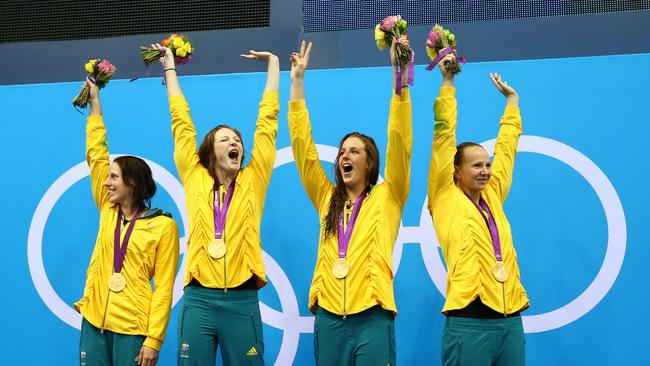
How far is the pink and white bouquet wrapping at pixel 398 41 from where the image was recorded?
3.81 m

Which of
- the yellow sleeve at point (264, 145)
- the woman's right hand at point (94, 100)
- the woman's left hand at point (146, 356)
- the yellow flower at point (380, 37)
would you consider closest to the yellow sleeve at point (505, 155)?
the yellow flower at point (380, 37)

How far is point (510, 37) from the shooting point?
4992 millimetres

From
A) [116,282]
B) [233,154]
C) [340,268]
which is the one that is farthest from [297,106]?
[116,282]

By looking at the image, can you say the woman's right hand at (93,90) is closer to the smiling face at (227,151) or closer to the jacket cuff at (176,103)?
the jacket cuff at (176,103)

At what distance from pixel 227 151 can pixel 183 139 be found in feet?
0.80

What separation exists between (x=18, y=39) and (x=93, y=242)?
1590mm

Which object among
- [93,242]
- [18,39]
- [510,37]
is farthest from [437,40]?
[18,39]

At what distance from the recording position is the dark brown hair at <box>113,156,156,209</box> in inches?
171

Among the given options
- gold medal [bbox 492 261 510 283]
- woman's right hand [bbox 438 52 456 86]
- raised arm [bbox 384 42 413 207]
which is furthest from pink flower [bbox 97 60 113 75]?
gold medal [bbox 492 261 510 283]

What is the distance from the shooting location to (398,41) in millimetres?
3828

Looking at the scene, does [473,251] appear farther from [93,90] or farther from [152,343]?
[93,90]

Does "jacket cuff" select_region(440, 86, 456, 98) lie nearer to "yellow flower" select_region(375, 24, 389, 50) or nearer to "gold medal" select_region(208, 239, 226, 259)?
"yellow flower" select_region(375, 24, 389, 50)

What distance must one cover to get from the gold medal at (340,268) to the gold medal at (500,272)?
26.1 inches

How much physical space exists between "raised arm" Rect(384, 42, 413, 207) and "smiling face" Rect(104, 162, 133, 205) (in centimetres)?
137
